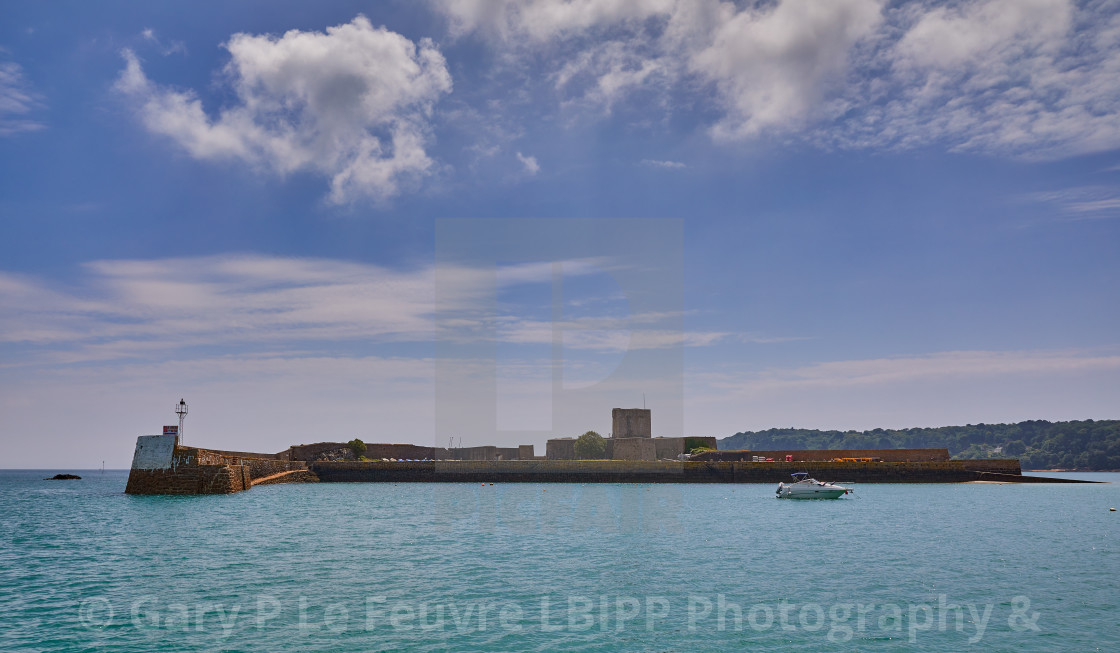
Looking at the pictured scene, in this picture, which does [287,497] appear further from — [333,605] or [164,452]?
[333,605]

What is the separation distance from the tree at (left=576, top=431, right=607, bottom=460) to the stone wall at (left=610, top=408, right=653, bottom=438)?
4083 mm

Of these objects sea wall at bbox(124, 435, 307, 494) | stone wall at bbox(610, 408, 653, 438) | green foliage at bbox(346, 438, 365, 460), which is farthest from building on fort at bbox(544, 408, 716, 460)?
sea wall at bbox(124, 435, 307, 494)

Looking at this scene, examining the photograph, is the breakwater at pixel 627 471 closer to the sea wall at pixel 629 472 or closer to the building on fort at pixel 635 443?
the sea wall at pixel 629 472

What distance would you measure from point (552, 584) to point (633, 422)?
91665mm

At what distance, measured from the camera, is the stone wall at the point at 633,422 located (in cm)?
11075

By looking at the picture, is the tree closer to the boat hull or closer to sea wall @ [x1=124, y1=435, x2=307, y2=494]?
the boat hull

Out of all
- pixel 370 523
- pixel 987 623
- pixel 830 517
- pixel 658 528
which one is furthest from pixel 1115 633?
pixel 370 523

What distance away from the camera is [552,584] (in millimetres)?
20391

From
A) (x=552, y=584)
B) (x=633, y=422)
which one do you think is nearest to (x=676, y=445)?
(x=633, y=422)

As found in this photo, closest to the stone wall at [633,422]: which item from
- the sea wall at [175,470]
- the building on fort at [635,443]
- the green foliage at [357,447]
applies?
the building on fort at [635,443]

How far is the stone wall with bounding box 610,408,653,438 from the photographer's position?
111 meters

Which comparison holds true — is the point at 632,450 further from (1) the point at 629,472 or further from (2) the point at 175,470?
(2) the point at 175,470

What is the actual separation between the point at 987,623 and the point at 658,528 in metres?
20.1

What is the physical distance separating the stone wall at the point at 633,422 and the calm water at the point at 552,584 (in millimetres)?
70539
